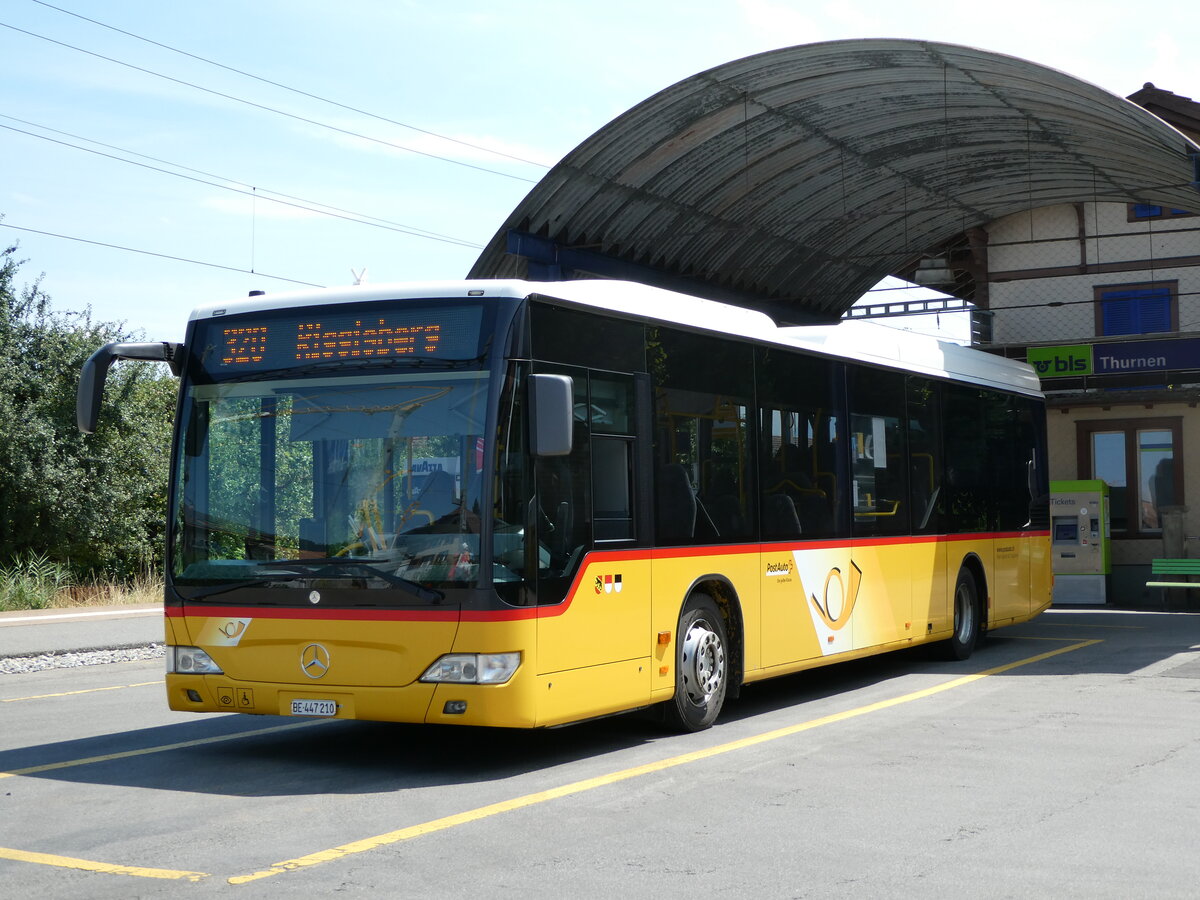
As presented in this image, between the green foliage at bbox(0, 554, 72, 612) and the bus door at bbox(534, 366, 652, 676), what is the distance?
16446mm

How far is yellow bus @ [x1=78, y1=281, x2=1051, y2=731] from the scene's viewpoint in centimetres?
812

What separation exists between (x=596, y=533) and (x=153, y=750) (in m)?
3.25

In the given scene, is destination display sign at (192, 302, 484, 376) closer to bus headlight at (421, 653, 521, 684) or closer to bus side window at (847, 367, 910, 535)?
bus headlight at (421, 653, 521, 684)

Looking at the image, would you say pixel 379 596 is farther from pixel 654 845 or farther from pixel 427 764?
pixel 654 845

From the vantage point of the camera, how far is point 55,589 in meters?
24.0

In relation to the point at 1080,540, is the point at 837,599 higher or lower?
lower

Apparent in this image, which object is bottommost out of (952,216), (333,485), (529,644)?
(529,644)

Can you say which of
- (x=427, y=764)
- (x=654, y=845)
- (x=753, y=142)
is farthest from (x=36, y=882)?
(x=753, y=142)

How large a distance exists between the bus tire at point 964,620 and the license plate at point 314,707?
805 cm

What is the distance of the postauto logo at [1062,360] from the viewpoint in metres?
22.8

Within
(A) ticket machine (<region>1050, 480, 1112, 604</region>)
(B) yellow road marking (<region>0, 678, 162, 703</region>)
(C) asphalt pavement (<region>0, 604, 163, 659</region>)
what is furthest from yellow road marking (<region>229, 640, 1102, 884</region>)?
(A) ticket machine (<region>1050, 480, 1112, 604</region>)

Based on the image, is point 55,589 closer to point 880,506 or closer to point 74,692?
point 74,692

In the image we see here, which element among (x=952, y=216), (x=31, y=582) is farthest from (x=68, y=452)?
(x=952, y=216)

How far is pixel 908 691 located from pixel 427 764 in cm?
514
